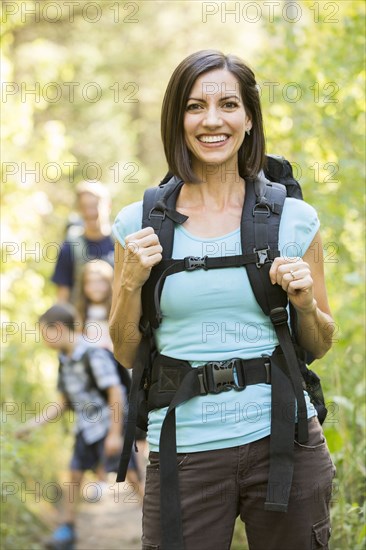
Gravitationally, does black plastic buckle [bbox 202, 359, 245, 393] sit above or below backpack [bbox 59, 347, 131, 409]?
above

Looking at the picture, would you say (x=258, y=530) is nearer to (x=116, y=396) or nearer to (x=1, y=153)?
(x=116, y=396)

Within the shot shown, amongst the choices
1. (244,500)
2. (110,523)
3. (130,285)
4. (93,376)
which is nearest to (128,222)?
(130,285)

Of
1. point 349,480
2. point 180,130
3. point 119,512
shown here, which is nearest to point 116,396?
point 119,512

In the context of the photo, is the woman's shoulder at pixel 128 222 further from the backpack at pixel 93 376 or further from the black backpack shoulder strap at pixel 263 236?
the backpack at pixel 93 376

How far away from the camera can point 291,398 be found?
2.90 m

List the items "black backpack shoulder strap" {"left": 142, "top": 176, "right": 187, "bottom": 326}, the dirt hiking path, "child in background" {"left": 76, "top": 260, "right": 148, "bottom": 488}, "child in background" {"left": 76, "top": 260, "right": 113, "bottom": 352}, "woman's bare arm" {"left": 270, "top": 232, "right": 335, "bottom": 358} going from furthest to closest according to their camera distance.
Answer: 1. "child in background" {"left": 76, "top": 260, "right": 113, "bottom": 352}
2. "child in background" {"left": 76, "top": 260, "right": 148, "bottom": 488}
3. the dirt hiking path
4. "black backpack shoulder strap" {"left": 142, "top": 176, "right": 187, "bottom": 326}
5. "woman's bare arm" {"left": 270, "top": 232, "right": 335, "bottom": 358}

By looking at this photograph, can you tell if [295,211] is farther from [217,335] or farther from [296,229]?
[217,335]

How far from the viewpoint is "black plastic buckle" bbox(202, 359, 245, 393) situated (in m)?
2.86

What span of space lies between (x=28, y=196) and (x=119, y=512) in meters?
2.59

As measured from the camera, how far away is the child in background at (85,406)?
5934mm

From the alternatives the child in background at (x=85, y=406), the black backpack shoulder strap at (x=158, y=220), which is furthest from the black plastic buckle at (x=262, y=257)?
the child in background at (x=85, y=406)

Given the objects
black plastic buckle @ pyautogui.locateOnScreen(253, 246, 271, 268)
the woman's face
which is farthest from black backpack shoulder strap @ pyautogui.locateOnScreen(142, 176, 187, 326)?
black plastic buckle @ pyautogui.locateOnScreen(253, 246, 271, 268)

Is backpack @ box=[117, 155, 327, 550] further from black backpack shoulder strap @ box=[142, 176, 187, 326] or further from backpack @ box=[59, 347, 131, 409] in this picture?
backpack @ box=[59, 347, 131, 409]

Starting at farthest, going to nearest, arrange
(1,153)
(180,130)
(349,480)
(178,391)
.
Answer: (1,153), (349,480), (180,130), (178,391)
